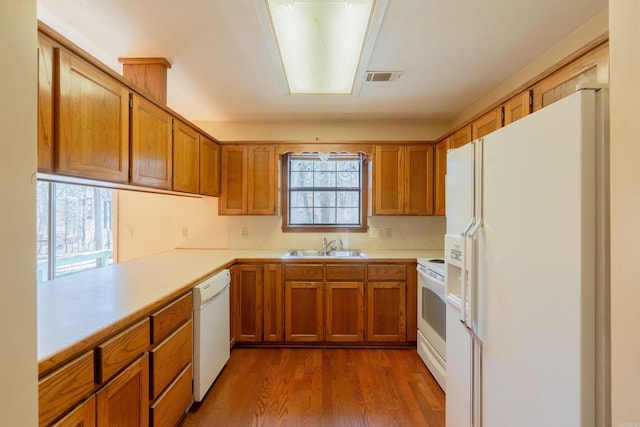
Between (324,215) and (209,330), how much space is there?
1848 mm

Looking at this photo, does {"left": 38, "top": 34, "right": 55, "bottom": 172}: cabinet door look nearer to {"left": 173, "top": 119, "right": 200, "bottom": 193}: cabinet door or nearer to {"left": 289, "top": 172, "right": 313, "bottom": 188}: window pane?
{"left": 173, "top": 119, "right": 200, "bottom": 193}: cabinet door

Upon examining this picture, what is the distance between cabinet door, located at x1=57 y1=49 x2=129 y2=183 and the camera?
1.17m

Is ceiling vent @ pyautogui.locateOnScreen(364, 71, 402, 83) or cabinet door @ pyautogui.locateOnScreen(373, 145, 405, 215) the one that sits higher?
ceiling vent @ pyautogui.locateOnScreen(364, 71, 402, 83)

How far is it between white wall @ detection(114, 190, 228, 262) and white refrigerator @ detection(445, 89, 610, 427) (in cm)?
277

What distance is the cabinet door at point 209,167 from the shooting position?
2.60 meters

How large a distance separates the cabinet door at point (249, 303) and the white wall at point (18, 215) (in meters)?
2.07

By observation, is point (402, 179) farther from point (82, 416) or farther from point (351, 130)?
point (82, 416)

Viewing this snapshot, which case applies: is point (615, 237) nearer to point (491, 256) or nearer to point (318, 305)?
point (491, 256)

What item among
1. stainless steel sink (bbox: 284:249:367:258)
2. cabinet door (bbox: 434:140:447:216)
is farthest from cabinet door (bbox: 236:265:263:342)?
cabinet door (bbox: 434:140:447:216)

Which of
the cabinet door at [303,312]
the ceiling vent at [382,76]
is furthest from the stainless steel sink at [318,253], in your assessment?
the ceiling vent at [382,76]

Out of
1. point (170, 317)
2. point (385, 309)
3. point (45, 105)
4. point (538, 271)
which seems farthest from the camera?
point (385, 309)

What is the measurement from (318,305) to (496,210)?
77.3 inches

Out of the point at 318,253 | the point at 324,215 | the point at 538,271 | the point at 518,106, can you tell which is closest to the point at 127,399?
the point at 538,271

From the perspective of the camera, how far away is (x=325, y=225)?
10.8 feet
